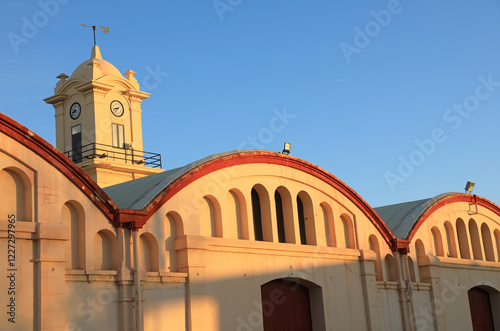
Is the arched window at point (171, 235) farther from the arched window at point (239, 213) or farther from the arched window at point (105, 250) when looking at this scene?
the arched window at point (239, 213)

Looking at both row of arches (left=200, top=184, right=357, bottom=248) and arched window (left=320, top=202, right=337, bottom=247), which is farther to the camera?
arched window (left=320, top=202, right=337, bottom=247)

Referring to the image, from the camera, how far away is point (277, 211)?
2812cm

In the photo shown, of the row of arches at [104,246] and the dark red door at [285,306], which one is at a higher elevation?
the row of arches at [104,246]

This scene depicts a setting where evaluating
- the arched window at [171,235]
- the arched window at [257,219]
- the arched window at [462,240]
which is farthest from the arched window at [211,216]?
the arched window at [462,240]

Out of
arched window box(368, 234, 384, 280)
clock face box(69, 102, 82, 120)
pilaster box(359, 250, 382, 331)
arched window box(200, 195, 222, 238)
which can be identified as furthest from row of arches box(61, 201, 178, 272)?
clock face box(69, 102, 82, 120)

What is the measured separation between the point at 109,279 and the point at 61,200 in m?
2.70

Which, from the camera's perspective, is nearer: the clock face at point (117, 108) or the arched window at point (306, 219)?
the arched window at point (306, 219)

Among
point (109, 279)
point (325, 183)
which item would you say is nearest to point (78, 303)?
point (109, 279)

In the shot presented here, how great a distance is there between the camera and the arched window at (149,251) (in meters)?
22.4

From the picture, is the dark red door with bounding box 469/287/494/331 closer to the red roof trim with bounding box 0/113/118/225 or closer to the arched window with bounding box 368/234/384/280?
the arched window with bounding box 368/234/384/280

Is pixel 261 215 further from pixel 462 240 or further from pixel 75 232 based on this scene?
pixel 462 240

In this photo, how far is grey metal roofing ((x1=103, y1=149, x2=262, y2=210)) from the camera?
22641 millimetres

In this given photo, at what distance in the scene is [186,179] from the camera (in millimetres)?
23656

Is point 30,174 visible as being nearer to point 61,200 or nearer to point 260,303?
point 61,200
